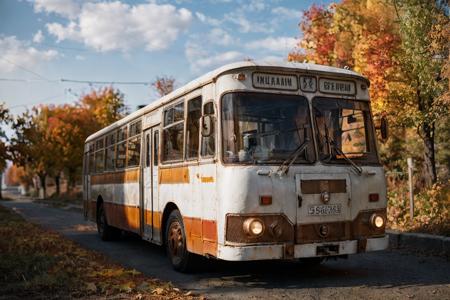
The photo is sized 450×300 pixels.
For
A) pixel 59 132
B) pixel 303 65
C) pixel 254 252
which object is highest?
pixel 59 132

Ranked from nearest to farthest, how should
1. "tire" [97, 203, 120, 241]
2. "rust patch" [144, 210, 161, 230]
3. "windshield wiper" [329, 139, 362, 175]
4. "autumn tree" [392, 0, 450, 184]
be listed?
"windshield wiper" [329, 139, 362, 175], "rust patch" [144, 210, 161, 230], "autumn tree" [392, 0, 450, 184], "tire" [97, 203, 120, 241]

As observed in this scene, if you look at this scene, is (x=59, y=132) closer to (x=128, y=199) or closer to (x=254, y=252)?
(x=128, y=199)

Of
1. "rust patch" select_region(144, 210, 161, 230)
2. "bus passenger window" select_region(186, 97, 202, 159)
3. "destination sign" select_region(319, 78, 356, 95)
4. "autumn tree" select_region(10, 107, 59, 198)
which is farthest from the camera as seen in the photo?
"autumn tree" select_region(10, 107, 59, 198)

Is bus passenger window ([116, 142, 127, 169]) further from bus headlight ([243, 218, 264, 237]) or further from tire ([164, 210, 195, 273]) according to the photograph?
bus headlight ([243, 218, 264, 237])

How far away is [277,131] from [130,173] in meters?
5.48

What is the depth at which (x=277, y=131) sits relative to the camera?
7.34m

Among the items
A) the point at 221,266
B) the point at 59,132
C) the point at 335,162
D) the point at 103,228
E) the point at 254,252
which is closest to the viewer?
the point at 254,252

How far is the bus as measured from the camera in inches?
278

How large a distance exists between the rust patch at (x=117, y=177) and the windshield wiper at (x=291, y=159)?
4.96 meters

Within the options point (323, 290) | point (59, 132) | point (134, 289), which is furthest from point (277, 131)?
point (59, 132)

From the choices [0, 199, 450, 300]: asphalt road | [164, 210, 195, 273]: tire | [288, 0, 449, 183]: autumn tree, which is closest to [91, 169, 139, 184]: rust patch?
[0, 199, 450, 300]: asphalt road

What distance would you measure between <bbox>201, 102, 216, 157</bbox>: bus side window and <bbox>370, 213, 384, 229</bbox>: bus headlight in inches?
96.2

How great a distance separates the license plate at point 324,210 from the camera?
7287 millimetres

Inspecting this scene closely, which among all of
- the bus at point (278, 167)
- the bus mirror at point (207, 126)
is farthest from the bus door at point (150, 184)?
the bus mirror at point (207, 126)
